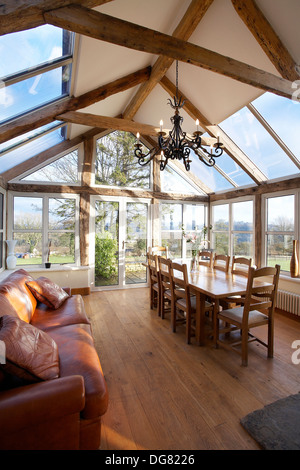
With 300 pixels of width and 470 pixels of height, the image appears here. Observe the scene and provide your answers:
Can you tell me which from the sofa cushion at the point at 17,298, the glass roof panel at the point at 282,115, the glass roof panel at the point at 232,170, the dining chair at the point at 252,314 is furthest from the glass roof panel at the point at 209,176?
the sofa cushion at the point at 17,298

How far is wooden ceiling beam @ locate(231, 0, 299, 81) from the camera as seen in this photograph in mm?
2398

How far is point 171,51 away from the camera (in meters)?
2.06

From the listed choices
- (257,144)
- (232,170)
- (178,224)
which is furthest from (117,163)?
(257,144)

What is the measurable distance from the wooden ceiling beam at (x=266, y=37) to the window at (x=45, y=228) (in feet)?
13.1

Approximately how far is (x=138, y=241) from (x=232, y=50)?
12.7 feet

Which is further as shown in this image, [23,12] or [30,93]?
[30,93]

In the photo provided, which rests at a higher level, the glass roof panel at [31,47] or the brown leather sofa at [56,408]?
the glass roof panel at [31,47]

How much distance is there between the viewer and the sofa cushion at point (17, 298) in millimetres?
1985

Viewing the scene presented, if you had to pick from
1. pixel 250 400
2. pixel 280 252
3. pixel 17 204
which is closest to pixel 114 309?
pixel 250 400

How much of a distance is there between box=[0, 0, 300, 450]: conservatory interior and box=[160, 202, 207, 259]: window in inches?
1.6

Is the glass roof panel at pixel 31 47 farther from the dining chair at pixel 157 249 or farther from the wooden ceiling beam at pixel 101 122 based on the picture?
the dining chair at pixel 157 249

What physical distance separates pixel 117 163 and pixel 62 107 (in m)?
2.20

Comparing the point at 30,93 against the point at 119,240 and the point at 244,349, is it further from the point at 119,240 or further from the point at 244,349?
the point at 244,349

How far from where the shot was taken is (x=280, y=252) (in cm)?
432
